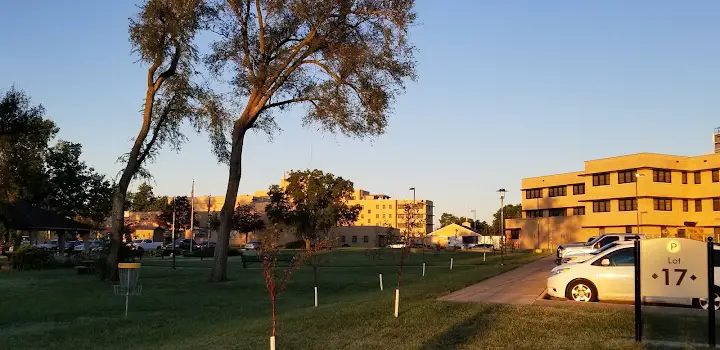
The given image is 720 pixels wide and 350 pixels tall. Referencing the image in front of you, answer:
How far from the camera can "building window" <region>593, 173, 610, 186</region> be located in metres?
73.3

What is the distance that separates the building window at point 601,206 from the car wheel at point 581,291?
61.3 metres

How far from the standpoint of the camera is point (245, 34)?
28.8 metres

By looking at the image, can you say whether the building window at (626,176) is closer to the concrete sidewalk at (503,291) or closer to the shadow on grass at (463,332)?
the concrete sidewalk at (503,291)

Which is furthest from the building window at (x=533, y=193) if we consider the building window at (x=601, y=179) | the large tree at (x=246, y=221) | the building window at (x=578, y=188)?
the large tree at (x=246, y=221)

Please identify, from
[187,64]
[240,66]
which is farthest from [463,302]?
[187,64]

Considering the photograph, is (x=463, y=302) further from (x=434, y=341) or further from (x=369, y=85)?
(x=369, y=85)

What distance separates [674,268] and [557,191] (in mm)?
81634

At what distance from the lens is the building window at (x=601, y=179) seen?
73312mm

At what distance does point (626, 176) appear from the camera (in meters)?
70.9

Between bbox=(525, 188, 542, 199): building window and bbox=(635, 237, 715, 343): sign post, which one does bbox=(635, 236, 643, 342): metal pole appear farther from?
bbox=(525, 188, 542, 199): building window

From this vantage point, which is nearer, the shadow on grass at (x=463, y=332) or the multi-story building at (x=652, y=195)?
the shadow on grass at (x=463, y=332)

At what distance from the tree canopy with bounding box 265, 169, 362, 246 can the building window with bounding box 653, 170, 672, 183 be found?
3928 cm

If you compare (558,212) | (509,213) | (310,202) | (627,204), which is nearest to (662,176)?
(627,204)

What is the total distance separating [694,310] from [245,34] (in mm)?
21490
